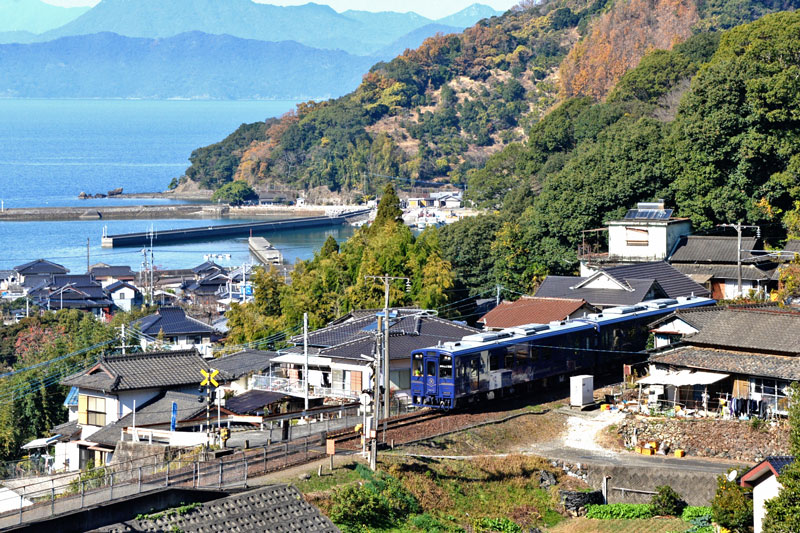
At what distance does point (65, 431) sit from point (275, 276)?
12.6 m

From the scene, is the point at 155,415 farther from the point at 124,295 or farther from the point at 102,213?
the point at 102,213

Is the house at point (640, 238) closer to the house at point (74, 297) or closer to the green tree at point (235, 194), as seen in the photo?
the house at point (74, 297)

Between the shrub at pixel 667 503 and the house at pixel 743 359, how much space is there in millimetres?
3607

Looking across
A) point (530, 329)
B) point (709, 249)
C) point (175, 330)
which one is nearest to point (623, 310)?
point (530, 329)

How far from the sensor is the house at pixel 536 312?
28203mm

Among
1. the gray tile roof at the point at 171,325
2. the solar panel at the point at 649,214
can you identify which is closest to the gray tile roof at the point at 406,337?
the solar panel at the point at 649,214

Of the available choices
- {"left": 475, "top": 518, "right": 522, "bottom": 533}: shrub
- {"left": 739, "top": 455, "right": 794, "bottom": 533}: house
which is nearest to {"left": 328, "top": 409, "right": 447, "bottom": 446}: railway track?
{"left": 475, "top": 518, "right": 522, "bottom": 533}: shrub

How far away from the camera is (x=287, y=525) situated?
1564 cm

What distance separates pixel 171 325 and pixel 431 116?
91.1 meters

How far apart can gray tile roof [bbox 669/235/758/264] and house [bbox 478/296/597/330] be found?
6486 mm

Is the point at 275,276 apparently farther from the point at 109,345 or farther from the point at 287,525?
the point at 287,525

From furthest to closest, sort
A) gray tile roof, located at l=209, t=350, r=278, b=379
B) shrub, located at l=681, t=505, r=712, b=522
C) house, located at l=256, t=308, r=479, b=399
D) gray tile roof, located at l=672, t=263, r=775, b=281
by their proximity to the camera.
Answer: gray tile roof, located at l=672, t=263, r=775, b=281 < gray tile roof, located at l=209, t=350, r=278, b=379 < house, located at l=256, t=308, r=479, b=399 < shrub, located at l=681, t=505, r=712, b=522

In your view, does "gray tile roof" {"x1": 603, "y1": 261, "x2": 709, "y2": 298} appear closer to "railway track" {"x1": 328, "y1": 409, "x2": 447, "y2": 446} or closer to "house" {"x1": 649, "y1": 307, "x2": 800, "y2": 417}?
"house" {"x1": 649, "y1": 307, "x2": 800, "y2": 417}

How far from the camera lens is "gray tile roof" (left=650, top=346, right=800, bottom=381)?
830 inches
